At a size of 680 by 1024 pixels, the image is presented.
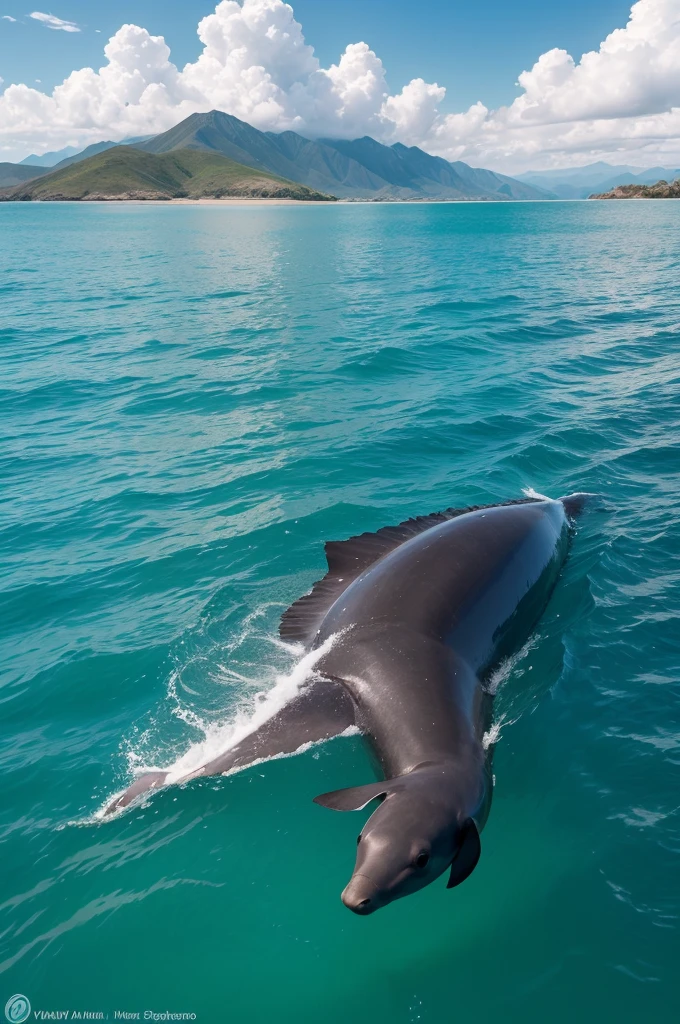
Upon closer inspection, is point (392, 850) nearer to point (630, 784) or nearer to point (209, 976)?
point (209, 976)

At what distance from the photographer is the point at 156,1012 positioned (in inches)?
200

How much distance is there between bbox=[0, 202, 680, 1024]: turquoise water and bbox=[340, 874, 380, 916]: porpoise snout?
1.02m

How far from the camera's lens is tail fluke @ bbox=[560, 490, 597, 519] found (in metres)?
12.7

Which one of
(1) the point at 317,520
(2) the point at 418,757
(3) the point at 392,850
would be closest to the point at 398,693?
(2) the point at 418,757

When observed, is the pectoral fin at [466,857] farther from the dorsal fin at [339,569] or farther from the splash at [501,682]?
the dorsal fin at [339,569]

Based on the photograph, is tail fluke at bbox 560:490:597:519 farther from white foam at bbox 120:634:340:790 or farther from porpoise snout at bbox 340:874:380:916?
porpoise snout at bbox 340:874:380:916

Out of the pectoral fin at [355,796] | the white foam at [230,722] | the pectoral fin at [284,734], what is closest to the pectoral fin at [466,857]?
the pectoral fin at [355,796]

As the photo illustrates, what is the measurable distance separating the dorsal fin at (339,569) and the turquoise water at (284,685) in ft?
1.32

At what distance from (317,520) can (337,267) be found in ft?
183

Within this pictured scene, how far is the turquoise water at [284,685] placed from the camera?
5.39 meters

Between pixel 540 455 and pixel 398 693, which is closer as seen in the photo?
pixel 398 693

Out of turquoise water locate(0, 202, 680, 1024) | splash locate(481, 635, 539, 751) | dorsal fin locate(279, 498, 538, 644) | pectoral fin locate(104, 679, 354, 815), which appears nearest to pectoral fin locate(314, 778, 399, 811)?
turquoise water locate(0, 202, 680, 1024)

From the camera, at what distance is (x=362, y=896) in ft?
15.5

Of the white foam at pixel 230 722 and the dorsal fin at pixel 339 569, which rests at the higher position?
the dorsal fin at pixel 339 569
